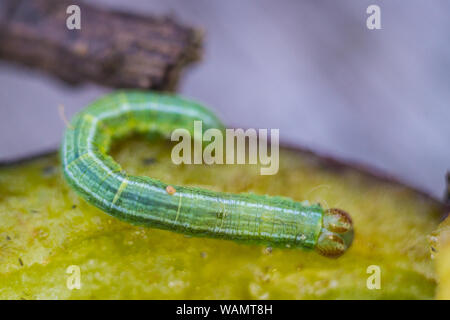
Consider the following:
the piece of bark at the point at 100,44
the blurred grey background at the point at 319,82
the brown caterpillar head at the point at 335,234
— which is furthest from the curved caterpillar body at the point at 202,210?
the blurred grey background at the point at 319,82

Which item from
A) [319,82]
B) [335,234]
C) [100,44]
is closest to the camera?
[335,234]

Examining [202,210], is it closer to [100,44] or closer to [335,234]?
[335,234]

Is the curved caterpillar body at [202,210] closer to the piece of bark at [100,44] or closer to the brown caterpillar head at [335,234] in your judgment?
the brown caterpillar head at [335,234]

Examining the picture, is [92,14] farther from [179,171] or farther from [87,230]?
[87,230]

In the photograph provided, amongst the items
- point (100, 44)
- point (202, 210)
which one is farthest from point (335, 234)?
point (100, 44)
